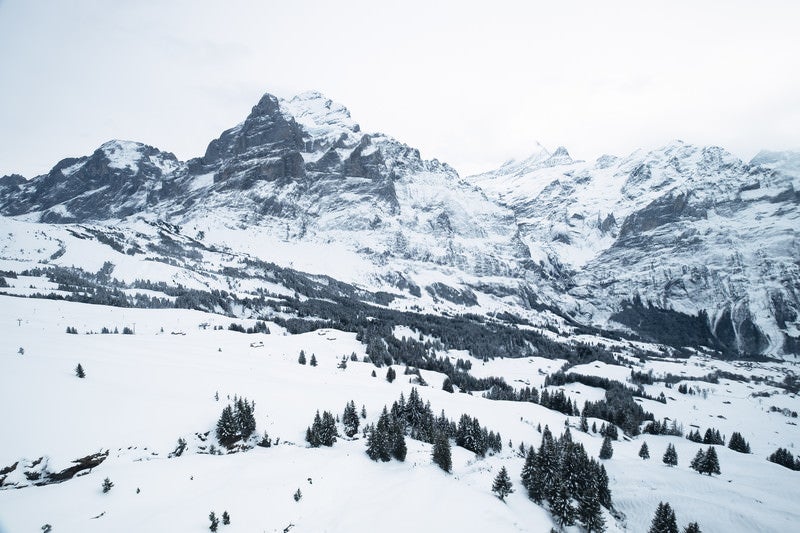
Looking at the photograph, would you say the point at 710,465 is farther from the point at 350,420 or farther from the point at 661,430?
the point at 350,420

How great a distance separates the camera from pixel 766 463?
102000 mm

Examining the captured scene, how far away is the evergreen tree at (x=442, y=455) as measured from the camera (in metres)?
70.3

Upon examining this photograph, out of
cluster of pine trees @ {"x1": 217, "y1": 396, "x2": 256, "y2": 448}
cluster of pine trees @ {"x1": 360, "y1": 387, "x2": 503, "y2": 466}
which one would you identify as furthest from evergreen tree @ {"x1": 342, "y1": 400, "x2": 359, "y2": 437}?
cluster of pine trees @ {"x1": 217, "y1": 396, "x2": 256, "y2": 448}

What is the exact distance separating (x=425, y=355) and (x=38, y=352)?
14148 centimetres

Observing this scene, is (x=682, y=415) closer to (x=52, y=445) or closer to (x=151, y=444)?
(x=151, y=444)

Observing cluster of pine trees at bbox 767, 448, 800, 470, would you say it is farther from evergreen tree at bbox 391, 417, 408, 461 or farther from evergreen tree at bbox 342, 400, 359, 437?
evergreen tree at bbox 342, 400, 359, 437

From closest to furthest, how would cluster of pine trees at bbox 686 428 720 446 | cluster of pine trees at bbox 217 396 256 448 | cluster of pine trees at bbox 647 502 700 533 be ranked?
cluster of pine trees at bbox 647 502 700 533, cluster of pine trees at bbox 217 396 256 448, cluster of pine trees at bbox 686 428 720 446

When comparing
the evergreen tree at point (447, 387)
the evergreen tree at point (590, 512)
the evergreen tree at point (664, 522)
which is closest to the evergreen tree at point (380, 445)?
the evergreen tree at point (590, 512)

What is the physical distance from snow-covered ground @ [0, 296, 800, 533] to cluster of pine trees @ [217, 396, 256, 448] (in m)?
3.11

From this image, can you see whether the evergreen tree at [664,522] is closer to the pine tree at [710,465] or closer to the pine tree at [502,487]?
the pine tree at [502,487]

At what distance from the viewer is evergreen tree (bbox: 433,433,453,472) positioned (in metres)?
70.3

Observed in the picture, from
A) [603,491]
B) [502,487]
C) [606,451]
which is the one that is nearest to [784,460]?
[606,451]

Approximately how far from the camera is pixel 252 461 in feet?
203

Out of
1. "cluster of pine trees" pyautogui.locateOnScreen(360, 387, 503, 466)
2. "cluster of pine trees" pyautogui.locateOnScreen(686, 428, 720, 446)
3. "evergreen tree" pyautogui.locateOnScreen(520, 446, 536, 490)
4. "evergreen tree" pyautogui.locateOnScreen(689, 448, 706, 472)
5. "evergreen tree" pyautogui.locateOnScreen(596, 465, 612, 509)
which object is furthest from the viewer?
"cluster of pine trees" pyautogui.locateOnScreen(686, 428, 720, 446)
